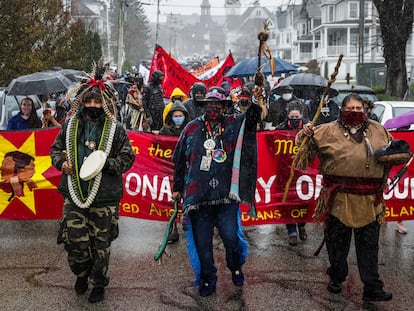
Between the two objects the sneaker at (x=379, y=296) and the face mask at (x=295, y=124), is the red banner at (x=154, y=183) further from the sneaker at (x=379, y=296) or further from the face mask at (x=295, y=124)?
the sneaker at (x=379, y=296)

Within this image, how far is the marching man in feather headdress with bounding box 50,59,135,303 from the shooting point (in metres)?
5.10

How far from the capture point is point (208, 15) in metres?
195

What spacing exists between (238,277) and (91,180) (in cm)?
155

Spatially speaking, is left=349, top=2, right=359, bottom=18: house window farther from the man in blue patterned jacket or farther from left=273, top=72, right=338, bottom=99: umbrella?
the man in blue patterned jacket

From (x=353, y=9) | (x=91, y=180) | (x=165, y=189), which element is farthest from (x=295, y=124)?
(x=353, y=9)

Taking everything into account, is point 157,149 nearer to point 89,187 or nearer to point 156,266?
point 156,266

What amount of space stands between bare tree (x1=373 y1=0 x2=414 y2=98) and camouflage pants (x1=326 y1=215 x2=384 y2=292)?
57.2 ft

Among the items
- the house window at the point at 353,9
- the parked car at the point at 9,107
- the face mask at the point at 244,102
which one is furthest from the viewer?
the house window at the point at 353,9

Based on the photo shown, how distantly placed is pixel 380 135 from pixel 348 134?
272 mm

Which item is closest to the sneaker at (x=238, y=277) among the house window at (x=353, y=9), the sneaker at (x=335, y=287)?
the sneaker at (x=335, y=287)

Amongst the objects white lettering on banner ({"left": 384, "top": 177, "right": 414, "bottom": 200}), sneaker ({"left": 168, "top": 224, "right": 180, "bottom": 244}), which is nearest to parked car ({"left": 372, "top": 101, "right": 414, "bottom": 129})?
white lettering on banner ({"left": 384, "top": 177, "right": 414, "bottom": 200})

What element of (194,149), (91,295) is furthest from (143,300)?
(194,149)

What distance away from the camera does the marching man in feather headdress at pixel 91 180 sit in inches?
201

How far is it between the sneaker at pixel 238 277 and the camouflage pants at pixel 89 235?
112cm
